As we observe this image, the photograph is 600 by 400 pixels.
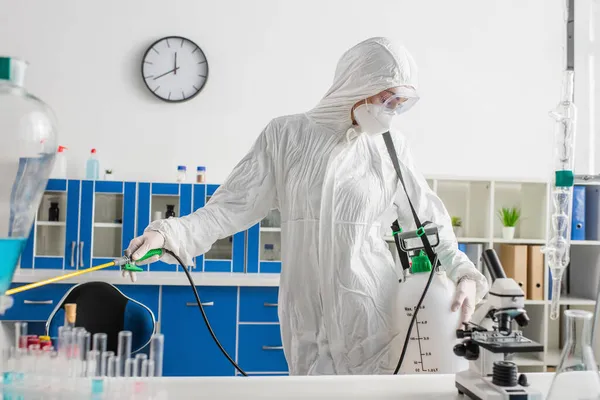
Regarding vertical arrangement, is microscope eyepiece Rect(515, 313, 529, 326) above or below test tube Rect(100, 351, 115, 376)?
above

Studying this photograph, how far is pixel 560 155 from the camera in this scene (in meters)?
0.99

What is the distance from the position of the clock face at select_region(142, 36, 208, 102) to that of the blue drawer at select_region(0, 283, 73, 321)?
1.37 m

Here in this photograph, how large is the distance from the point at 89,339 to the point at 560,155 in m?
0.87

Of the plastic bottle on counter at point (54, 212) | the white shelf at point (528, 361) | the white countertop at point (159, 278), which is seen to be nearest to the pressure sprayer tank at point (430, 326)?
the white countertop at point (159, 278)

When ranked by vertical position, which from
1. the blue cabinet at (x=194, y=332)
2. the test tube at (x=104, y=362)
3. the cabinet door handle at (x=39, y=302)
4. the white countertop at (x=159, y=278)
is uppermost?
the test tube at (x=104, y=362)

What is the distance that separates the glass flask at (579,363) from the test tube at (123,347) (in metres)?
0.70

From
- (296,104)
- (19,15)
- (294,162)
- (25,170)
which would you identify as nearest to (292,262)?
(294,162)

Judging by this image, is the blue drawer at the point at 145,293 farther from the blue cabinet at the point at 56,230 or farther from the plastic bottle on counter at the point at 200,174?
the plastic bottle on counter at the point at 200,174

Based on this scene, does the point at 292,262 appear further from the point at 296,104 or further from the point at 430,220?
the point at 296,104

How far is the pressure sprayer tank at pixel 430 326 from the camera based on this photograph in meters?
1.35

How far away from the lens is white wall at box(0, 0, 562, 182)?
11.8 ft

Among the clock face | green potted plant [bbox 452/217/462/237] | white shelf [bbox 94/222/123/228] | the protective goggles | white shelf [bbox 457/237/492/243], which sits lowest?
white shelf [bbox 457/237/492/243]

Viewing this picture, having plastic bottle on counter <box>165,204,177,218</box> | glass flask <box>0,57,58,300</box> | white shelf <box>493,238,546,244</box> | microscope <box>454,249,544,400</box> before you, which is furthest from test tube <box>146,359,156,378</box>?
white shelf <box>493,238,546,244</box>

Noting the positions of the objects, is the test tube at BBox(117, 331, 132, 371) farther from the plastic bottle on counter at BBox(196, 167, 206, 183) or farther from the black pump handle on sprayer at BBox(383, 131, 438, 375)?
the plastic bottle on counter at BBox(196, 167, 206, 183)
